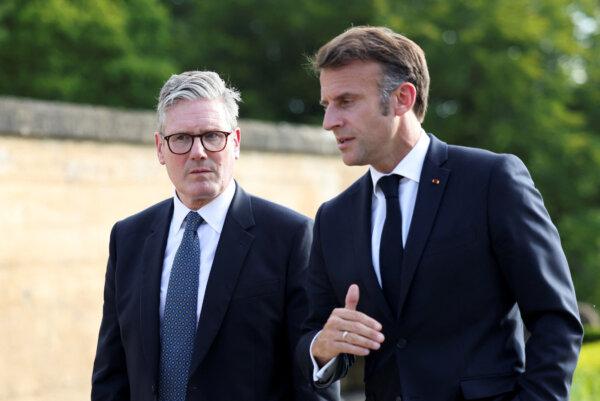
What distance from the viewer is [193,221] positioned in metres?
3.69

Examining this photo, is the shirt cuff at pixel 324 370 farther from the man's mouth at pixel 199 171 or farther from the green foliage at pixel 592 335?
the green foliage at pixel 592 335

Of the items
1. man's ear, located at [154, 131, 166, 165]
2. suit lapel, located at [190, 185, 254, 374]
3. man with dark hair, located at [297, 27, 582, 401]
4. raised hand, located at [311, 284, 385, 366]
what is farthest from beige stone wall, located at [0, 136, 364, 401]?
raised hand, located at [311, 284, 385, 366]

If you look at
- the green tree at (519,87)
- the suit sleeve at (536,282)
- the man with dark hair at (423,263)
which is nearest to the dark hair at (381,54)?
the man with dark hair at (423,263)

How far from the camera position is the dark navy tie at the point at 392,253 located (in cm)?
300

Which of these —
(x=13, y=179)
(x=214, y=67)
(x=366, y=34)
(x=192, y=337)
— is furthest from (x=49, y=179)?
(x=214, y=67)

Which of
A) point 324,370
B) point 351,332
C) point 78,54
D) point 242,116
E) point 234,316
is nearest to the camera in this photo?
point 351,332

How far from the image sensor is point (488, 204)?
295cm

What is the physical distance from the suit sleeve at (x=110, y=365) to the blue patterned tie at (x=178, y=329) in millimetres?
311

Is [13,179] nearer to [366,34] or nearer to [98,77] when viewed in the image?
[366,34]

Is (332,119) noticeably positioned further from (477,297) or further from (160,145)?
(160,145)

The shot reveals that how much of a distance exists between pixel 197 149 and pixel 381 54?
2.74 ft

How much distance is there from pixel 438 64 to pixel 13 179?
1871 centimetres

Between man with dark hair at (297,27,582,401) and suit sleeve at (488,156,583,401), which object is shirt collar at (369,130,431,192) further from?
suit sleeve at (488,156,583,401)

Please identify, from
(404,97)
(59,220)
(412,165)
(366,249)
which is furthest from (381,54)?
(59,220)
